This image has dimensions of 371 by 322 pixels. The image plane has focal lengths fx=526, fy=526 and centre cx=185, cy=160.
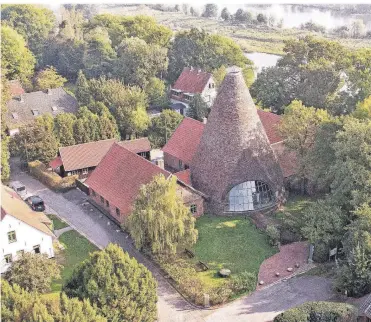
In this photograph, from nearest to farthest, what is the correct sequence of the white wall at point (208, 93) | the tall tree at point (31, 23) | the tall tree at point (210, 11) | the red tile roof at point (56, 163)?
the red tile roof at point (56, 163) < the white wall at point (208, 93) < the tall tree at point (31, 23) < the tall tree at point (210, 11)

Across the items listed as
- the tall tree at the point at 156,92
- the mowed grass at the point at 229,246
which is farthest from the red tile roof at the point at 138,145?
the tall tree at the point at 156,92

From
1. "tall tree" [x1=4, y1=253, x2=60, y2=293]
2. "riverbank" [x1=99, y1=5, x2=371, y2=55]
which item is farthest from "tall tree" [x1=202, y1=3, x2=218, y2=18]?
"tall tree" [x1=4, y1=253, x2=60, y2=293]

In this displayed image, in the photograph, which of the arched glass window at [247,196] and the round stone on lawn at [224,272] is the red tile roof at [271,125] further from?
the round stone on lawn at [224,272]

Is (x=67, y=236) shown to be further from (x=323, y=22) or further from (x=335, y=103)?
(x=323, y=22)

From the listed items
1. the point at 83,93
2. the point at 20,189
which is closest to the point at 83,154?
the point at 20,189

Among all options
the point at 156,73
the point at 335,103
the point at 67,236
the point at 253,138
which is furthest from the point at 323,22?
the point at 67,236

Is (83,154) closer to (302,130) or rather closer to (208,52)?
(302,130)
